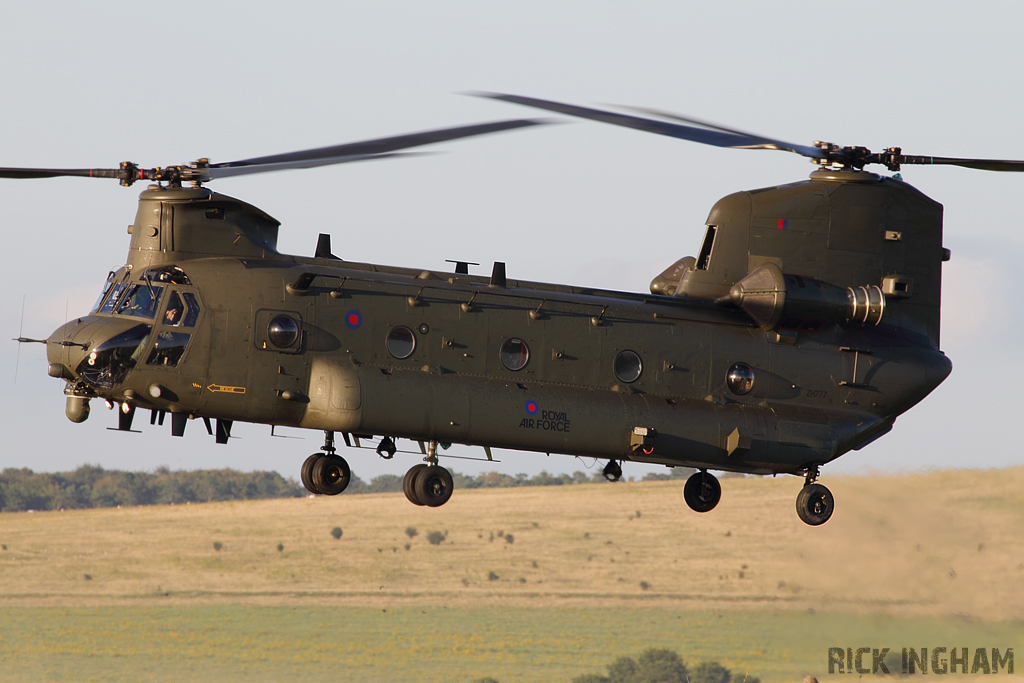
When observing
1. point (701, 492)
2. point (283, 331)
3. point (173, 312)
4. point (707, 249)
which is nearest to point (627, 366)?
point (707, 249)

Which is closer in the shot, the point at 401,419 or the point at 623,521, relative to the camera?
→ the point at 401,419

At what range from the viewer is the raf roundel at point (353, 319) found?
59.7 feet

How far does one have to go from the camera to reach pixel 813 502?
21109 mm

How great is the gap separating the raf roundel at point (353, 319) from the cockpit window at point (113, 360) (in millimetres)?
2702

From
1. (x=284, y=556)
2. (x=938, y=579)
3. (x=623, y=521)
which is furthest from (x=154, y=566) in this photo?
(x=938, y=579)

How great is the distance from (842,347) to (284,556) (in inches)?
2311

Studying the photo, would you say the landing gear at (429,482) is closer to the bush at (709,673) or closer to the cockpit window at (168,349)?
the cockpit window at (168,349)

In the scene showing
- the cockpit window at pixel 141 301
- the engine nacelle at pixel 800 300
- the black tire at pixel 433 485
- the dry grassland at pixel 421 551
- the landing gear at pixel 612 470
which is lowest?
the dry grassland at pixel 421 551

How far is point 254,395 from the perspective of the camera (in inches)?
699

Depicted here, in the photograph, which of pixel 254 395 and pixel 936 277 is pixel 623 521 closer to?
pixel 936 277

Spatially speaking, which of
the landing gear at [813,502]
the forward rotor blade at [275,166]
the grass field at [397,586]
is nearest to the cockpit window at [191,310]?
the forward rotor blade at [275,166]

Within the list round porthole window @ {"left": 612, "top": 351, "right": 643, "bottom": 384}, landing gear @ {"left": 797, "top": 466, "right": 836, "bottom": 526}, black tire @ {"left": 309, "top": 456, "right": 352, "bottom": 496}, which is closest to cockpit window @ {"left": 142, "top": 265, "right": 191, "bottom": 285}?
black tire @ {"left": 309, "top": 456, "right": 352, "bottom": 496}

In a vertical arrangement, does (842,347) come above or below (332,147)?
below

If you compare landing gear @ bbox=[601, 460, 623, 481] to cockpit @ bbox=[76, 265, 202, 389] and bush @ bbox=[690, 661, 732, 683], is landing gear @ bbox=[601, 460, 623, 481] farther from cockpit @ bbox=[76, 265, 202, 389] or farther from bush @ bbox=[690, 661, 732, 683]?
bush @ bbox=[690, 661, 732, 683]
